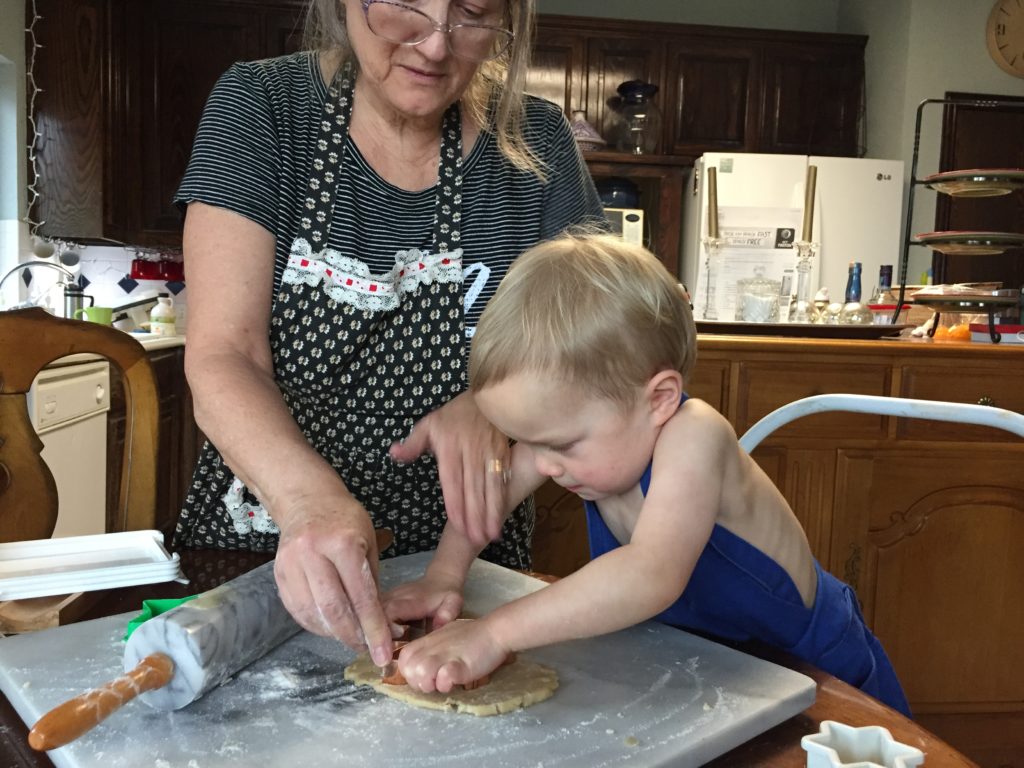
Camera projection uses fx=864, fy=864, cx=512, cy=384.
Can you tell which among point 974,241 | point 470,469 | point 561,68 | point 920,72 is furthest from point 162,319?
point 920,72

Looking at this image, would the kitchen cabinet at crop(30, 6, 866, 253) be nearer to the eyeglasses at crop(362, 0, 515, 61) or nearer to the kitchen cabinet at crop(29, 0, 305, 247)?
the kitchen cabinet at crop(29, 0, 305, 247)

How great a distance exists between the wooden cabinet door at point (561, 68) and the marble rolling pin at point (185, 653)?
4.01m

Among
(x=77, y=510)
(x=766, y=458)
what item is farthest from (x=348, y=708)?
(x=77, y=510)

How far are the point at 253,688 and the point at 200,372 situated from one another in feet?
1.10

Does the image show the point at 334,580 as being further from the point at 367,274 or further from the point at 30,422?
the point at 30,422

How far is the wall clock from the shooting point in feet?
13.8

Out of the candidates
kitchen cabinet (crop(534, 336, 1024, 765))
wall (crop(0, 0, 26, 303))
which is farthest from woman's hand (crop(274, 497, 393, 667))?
wall (crop(0, 0, 26, 303))

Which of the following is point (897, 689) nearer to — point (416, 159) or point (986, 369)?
point (416, 159)

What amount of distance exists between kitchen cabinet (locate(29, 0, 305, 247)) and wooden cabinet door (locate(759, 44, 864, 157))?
2.37 m

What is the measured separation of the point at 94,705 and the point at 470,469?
419 millimetres

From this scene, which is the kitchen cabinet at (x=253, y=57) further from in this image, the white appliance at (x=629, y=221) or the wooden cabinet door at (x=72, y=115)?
the white appliance at (x=629, y=221)

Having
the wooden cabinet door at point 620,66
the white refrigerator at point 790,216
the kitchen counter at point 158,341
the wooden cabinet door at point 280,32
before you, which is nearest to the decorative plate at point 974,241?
the white refrigerator at point 790,216

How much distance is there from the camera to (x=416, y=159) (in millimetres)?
1094

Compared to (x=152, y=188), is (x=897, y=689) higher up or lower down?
lower down
